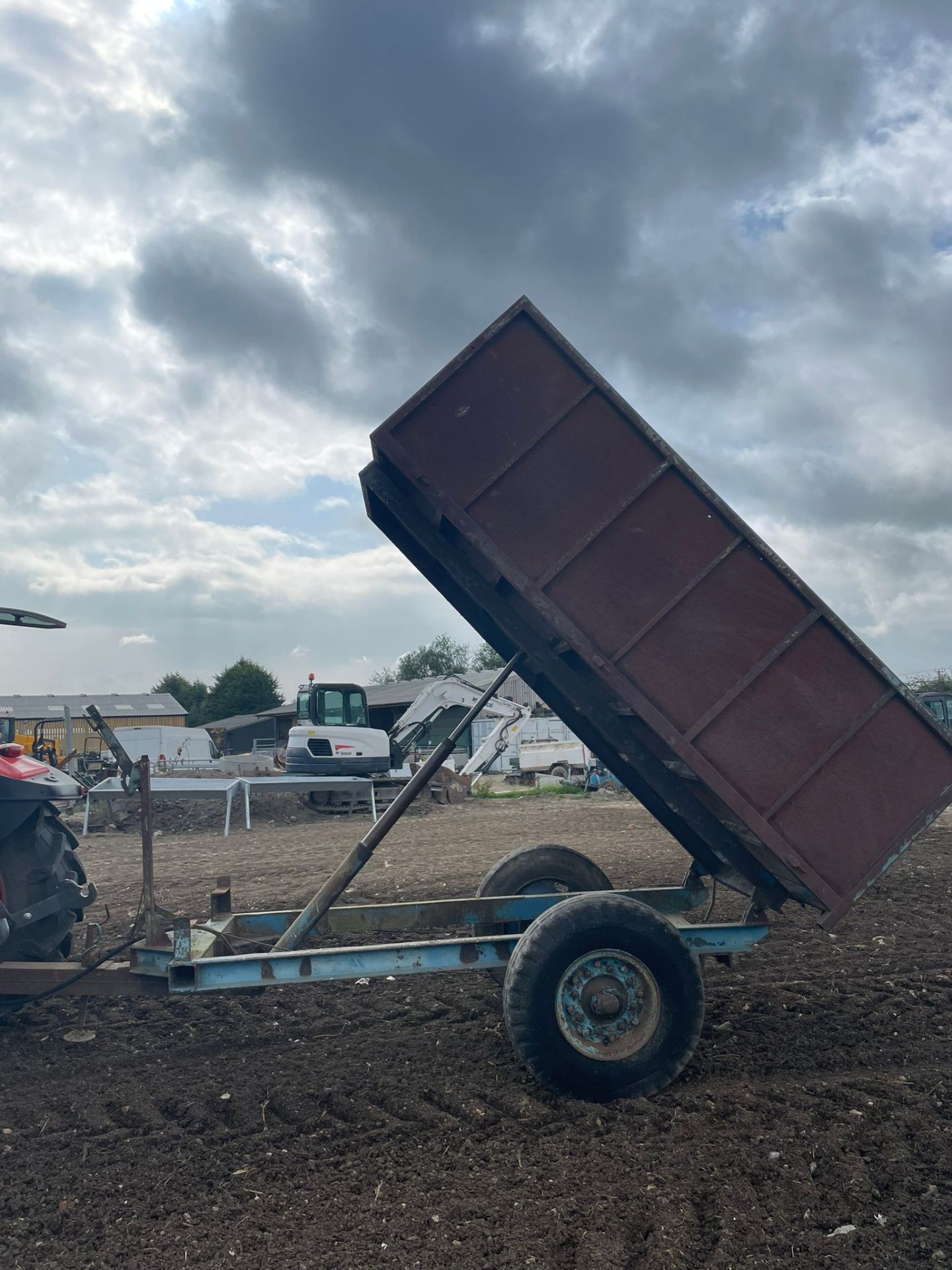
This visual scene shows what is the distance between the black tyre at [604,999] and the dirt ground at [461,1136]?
0.52 feet

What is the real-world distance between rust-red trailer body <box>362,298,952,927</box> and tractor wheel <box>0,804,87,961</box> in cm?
318

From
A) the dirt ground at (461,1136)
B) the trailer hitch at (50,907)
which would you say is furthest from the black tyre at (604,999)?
the trailer hitch at (50,907)

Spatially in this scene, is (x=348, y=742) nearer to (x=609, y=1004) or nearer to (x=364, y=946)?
(x=364, y=946)

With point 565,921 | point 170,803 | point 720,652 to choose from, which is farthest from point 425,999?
point 170,803

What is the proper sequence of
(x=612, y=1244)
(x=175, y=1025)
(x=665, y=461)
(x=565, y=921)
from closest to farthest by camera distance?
(x=612, y=1244) < (x=565, y=921) < (x=665, y=461) < (x=175, y=1025)

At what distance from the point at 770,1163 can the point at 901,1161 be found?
52 cm

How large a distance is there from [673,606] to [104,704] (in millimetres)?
58421

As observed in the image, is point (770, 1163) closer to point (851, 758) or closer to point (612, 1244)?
point (612, 1244)

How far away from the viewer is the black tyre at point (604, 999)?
12.9 feet

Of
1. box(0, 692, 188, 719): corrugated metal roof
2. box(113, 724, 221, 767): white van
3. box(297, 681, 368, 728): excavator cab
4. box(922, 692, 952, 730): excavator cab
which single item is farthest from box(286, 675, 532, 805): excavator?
box(0, 692, 188, 719): corrugated metal roof

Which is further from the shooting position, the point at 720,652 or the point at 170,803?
the point at 170,803

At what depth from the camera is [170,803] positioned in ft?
61.2

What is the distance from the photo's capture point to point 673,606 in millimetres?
4211

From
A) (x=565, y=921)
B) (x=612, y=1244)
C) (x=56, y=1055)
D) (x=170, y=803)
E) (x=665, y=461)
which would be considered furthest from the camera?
(x=170, y=803)
